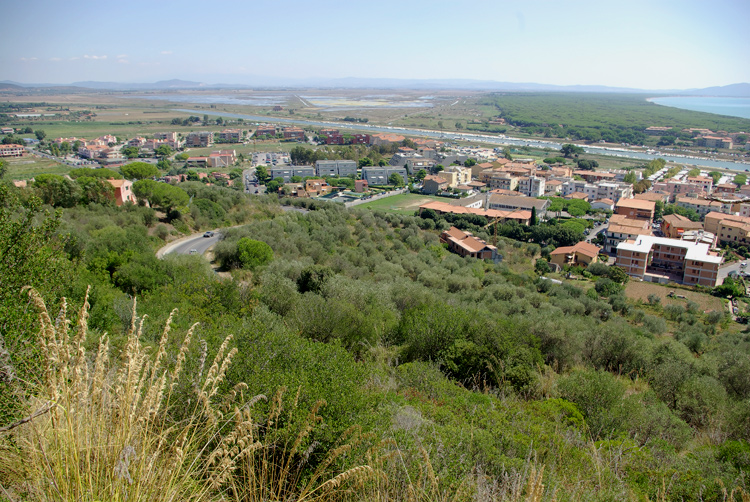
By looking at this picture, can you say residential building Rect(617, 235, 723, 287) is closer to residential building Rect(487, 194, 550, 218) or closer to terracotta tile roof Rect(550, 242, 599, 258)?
terracotta tile roof Rect(550, 242, 599, 258)

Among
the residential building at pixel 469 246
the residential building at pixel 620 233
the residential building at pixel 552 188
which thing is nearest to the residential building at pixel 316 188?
the residential building at pixel 469 246

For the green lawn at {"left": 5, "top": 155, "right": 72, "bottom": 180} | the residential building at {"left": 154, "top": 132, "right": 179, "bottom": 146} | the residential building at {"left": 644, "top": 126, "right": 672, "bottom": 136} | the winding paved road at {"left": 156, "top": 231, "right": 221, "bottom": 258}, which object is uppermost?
the residential building at {"left": 644, "top": 126, "right": 672, "bottom": 136}

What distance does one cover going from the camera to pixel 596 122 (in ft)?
275

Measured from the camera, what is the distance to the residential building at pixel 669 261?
22062mm

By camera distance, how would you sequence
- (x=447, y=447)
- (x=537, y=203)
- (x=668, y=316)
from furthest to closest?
(x=537, y=203)
(x=668, y=316)
(x=447, y=447)

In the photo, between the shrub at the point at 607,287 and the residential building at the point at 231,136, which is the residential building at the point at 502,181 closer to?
the shrub at the point at 607,287

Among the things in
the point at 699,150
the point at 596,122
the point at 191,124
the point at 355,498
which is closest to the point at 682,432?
the point at 355,498

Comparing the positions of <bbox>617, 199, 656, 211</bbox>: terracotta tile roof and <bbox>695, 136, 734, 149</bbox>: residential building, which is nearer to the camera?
<bbox>617, 199, 656, 211</bbox>: terracotta tile roof

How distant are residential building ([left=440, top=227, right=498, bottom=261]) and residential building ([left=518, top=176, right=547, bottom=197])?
17146mm

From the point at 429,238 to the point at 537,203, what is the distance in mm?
14532

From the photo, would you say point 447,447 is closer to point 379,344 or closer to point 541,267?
point 379,344

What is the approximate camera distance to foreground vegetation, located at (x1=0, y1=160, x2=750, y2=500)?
1.60 m

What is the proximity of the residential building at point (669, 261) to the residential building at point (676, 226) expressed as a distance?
3.65 m

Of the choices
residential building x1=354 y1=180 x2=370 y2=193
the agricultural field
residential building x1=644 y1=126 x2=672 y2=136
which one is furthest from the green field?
residential building x1=644 y1=126 x2=672 y2=136
